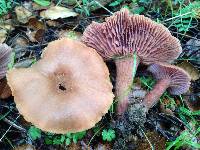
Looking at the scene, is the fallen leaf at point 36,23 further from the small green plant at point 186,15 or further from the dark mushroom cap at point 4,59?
the small green plant at point 186,15

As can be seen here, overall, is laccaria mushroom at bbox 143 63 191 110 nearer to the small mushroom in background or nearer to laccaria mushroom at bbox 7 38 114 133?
laccaria mushroom at bbox 7 38 114 133

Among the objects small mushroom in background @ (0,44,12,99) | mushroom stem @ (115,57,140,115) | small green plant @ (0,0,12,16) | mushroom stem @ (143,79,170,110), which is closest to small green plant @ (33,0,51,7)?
small green plant @ (0,0,12,16)

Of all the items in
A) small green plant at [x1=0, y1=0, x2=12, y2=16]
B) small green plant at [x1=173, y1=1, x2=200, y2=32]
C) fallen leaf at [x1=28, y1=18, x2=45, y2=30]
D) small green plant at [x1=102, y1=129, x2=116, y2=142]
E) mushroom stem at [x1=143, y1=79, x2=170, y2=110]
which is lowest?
small green plant at [x1=102, y1=129, x2=116, y2=142]

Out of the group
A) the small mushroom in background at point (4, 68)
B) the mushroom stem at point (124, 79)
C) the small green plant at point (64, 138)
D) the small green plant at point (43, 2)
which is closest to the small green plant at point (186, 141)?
the mushroom stem at point (124, 79)

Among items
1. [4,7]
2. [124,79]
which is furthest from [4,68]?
[124,79]

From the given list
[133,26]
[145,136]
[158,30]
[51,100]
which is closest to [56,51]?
[51,100]

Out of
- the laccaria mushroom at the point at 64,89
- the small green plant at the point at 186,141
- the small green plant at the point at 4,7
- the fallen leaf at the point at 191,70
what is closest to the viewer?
the laccaria mushroom at the point at 64,89

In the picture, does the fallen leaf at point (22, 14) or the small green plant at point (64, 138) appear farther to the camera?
the fallen leaf at point (22, 14)

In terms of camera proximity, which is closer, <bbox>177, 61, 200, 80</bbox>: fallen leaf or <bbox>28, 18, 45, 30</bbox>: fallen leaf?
<bbox>177, 61, 200, 80</bbox>: fallen leaf
